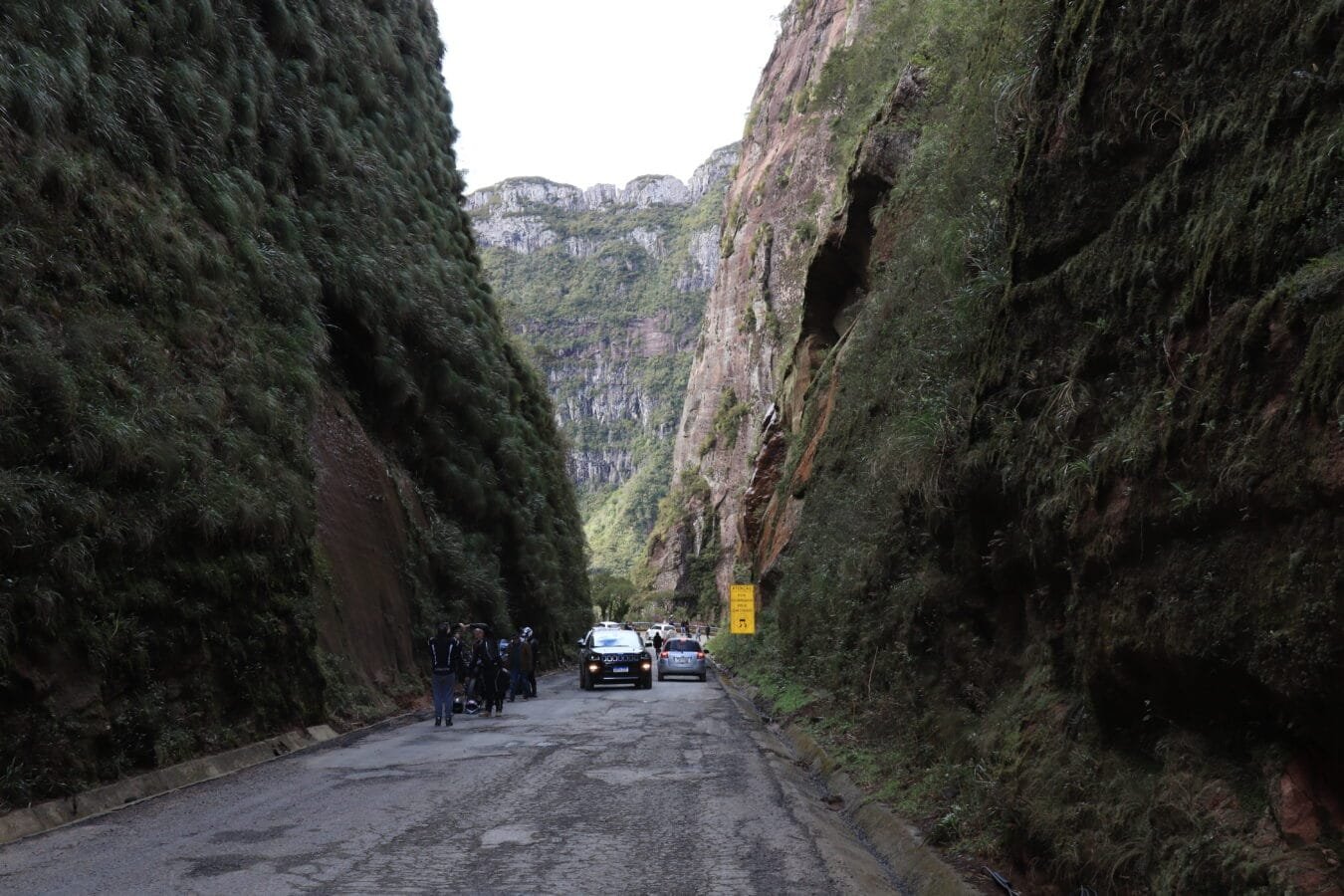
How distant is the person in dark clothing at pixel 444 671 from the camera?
1677 centimetres

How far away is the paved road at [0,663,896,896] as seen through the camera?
6148 millimetres

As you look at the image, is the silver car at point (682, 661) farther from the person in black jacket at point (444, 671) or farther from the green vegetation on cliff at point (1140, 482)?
the green vegetation on cliff at point (1140, 482)

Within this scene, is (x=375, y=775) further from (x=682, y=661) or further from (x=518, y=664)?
(x=682, y=661)

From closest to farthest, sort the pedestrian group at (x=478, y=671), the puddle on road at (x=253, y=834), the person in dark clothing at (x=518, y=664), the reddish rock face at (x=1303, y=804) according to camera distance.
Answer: the reddish rock face at (x=1303, y=804)
the puddle on road at (x=253, y=834)
the pedestrian group at (x=478, y=671)
the person in dark clothing at (x=518, y=664)

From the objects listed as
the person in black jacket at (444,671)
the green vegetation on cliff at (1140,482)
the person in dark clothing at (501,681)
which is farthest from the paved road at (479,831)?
the person in dark clothing at (501,681)

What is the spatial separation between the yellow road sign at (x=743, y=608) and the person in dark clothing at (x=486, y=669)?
17404mm

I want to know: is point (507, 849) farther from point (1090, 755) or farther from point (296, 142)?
point (296, 142)

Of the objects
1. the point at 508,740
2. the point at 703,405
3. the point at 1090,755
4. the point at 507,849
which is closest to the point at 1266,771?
the point at 1090,755

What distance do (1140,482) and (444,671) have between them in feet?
44.7

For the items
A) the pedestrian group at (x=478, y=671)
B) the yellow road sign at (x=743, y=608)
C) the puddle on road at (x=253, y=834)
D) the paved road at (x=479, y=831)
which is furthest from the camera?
the yellow road sign at (x=743, y=608)

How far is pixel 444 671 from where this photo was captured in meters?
16.8

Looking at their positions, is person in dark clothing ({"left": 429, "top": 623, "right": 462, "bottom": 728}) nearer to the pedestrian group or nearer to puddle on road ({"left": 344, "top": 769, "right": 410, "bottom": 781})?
the pedestrian group

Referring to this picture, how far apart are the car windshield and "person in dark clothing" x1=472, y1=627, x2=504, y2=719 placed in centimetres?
822

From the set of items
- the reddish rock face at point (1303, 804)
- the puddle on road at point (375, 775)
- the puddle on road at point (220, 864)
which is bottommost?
the puddle on road at point (375, 775)
